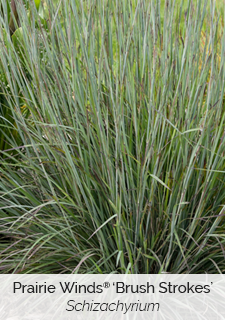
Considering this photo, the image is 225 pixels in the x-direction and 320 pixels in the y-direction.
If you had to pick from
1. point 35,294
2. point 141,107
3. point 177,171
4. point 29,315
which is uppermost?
point 141,107

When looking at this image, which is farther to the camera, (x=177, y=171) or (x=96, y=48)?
(x=96, y=48)

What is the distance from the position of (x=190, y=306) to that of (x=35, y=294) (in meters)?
0.53

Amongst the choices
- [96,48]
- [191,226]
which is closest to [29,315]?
[191,226]

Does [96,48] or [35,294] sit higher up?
[96,48]

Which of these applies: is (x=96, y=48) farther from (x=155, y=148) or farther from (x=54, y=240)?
(x=54, y=240)

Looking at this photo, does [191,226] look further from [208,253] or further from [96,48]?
[96,48]

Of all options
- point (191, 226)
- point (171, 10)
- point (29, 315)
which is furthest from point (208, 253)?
point (171, 10)

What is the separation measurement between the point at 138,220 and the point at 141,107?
1.31 ft

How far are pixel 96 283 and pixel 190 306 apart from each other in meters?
0.31

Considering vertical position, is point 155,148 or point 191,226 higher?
point 155,148

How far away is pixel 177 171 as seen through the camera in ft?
4.00

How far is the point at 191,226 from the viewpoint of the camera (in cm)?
113

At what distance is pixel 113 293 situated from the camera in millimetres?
1142

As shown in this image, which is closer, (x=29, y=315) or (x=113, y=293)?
(x=113, y=293)
